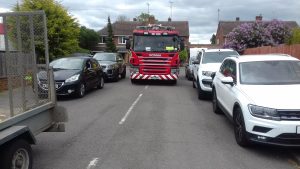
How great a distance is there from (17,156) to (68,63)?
10379 millimetres

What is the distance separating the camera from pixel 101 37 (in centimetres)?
7456

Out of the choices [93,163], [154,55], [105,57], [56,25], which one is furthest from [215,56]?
[56,25]

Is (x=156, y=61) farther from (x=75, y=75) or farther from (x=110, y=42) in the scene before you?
(x=110, y=42)

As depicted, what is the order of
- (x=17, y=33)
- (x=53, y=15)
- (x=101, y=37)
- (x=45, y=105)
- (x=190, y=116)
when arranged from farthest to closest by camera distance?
(x=101, y=37) → (x=53, y=15) → (x=190, y=116) → (x=45, y=105) → (x=17, y=33)

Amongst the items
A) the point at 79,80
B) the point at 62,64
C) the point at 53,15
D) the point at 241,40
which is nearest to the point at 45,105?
the point at 79,80

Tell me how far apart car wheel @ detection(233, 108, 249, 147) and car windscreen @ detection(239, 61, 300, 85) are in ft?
2.67

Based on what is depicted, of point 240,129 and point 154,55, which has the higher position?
point 154,55

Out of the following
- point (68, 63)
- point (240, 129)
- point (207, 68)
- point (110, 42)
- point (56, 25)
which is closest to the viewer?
point (240, 129)

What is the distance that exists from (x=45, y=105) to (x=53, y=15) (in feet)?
60.3

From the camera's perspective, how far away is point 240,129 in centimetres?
725

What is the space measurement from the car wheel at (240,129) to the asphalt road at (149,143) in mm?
125

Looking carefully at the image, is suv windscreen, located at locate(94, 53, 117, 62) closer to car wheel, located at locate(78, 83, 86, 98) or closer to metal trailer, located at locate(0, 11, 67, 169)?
car wheel, located at locate(78, 83, 86, 98)

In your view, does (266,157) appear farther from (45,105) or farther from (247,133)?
(45,105)

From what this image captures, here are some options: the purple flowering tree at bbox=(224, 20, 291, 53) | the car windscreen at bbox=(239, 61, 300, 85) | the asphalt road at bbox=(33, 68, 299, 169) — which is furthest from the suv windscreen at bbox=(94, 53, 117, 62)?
the car windscreen at bbox=(239, 61, 300, 85)
